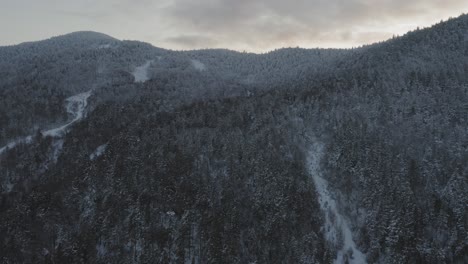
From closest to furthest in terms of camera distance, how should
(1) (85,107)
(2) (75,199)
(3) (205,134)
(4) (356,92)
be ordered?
(2) (75,199), (3) (205,134), (4) (356,92), (1) (85,107)

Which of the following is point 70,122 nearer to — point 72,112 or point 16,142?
point 72,112

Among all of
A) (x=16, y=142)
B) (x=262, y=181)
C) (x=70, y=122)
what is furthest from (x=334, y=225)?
(x=70, y=122)

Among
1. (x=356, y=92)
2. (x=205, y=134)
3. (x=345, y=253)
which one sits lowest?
(x=345, y=253)

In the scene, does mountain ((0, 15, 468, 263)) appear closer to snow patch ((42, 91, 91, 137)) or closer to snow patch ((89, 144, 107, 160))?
snow patch ((89, 144, 107, 160))

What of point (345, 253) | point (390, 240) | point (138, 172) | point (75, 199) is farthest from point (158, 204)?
point (390, 240)

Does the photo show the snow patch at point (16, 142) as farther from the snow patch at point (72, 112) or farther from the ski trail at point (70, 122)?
the snow patch at point (72, 112)

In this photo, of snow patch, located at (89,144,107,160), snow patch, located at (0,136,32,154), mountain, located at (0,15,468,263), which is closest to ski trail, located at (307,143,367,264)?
mountain, located at (0,15,468,263)

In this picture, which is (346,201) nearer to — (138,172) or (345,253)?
Result: (345,253)
